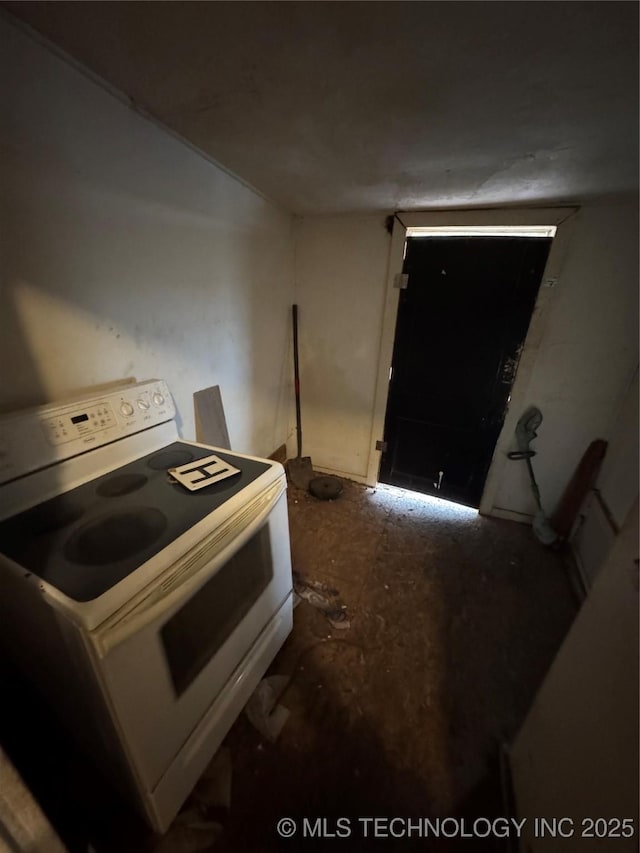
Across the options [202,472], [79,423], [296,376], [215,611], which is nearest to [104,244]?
[79,423]

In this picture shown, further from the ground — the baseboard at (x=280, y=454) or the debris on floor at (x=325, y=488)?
the baseboard at (x=280, y=454)

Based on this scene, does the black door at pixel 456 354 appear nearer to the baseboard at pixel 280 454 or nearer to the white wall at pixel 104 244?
the baseboard at pixel 280 454

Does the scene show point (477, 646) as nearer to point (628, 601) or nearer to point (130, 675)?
point (628, 601)

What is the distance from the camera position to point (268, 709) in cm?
112

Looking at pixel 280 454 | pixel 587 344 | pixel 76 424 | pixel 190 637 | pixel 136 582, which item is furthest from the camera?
pixel 280 454

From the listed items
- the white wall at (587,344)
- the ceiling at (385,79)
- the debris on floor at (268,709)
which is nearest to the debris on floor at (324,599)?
the debris on floor at (268,709)

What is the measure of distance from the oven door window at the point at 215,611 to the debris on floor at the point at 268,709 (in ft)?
1.42

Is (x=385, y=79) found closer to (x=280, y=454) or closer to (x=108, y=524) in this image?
(x=108, y=524)

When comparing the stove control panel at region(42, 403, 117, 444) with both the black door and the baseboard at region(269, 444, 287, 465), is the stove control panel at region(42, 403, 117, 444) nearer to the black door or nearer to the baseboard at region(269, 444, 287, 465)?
the baseboard at region(269, 444, 287, 465)

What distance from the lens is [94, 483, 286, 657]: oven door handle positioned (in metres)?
0.59

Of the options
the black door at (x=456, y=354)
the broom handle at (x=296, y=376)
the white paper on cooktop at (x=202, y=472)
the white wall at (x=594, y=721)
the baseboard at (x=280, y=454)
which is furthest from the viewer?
the baseboard at (x=280, y=454)

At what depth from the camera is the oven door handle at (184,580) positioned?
592 millimetres

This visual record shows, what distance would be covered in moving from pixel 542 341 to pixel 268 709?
2.28 meters

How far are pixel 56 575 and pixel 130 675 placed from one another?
0.26 meters
